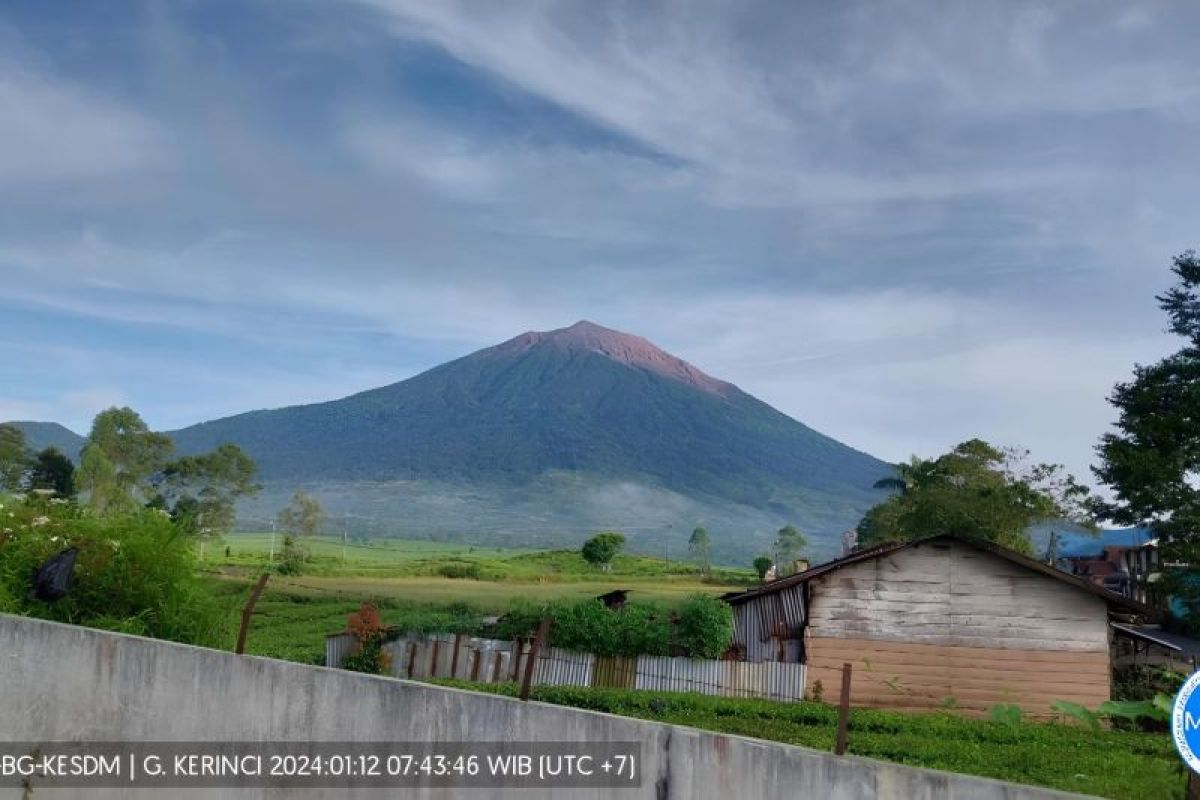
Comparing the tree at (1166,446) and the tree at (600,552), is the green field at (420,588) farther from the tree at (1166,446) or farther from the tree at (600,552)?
the tree at (1166,446)

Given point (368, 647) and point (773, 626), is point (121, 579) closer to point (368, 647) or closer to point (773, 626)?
point (368, 647)

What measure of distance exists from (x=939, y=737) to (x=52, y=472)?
81274 millimetres

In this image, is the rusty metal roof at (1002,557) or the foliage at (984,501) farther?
the foliage at (984,501)

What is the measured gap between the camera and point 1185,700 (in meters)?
4.11

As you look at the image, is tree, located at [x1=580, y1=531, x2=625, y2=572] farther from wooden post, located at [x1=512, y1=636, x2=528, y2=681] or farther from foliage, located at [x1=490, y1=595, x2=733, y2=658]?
foliage, located at [x1=490, y1=595, x2=733, y2=658]

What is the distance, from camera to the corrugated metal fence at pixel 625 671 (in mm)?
25938

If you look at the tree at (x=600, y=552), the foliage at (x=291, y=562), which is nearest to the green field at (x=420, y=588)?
the foliage at (x=291, y=562)

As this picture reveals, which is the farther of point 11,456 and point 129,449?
point 129,449

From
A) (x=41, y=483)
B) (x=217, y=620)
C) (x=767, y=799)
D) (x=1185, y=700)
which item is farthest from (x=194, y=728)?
(x=41, y=483)

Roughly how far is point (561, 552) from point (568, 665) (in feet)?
297

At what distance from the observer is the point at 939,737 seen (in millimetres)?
20312

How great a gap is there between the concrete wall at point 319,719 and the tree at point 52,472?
81.3m

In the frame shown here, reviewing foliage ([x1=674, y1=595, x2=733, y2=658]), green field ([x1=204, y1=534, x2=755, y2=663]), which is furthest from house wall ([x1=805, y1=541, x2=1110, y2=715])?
green field ([x1=204, y1=534, x2=755, y2=663])

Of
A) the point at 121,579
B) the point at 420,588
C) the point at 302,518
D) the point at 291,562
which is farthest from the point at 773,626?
the point at 302,518
